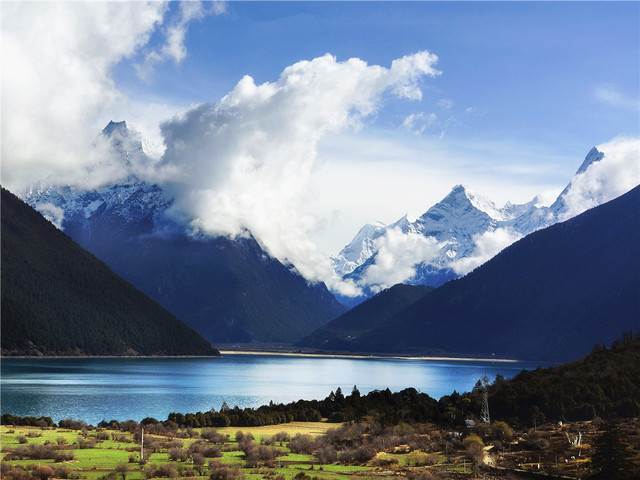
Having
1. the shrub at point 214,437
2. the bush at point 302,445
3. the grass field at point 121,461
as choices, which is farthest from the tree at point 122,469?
the bush at point 302,445

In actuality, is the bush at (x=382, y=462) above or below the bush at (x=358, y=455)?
below

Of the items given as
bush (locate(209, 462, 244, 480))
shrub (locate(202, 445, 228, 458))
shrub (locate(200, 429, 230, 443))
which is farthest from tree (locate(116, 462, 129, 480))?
shrub (locate(200, 429, 230, 443))

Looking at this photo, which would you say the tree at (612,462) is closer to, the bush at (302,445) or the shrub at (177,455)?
the bush at (302,445)

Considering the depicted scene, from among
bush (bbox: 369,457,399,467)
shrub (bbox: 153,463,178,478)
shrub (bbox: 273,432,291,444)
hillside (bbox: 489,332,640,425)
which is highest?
hillside (bbox: 489,332,640,425)

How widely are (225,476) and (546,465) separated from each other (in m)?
32.2

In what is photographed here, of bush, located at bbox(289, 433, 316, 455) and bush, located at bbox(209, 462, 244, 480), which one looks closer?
bush, located at bbox(209, 462, 244, 480)

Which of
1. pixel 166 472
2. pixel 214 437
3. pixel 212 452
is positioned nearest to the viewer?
pixel 166 472

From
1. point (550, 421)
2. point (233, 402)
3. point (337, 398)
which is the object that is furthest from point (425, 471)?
point (233, 402)

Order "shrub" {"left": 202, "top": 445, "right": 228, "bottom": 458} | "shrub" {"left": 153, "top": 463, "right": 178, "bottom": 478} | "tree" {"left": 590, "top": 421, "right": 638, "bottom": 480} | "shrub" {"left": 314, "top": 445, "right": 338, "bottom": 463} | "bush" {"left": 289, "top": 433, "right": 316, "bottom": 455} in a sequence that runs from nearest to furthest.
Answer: "shrub" {"left": 153, "top": 463, "right": 178, "bottom": 478}, "tree" {"left": 590, "top": 421, "right": 638, "bottom": 480}, "shrub" {"left": 202, "top": 445, "right": 228, "bottom": 458}, "shrub" {"left": 314, "top": 445, "right": 338, "bottom": 463}, "bush" {"left": 289, "top": 433, "right": 316, "bottom": 455}

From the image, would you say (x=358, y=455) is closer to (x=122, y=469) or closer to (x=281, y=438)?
(x=281, y=438)

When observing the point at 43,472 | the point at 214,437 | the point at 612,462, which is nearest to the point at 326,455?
the point at 214,437

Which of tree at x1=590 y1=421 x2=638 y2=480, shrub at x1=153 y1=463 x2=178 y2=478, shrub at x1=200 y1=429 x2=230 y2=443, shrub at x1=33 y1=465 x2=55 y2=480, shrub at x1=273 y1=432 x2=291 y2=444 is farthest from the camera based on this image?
shrub at x1=273 y1=432 x2=291 y2=444

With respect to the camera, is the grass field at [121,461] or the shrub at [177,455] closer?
the grass field at [121,461]

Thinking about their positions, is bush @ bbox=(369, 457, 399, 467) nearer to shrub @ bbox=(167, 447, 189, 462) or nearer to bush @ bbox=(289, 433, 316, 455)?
bush @ bbox=(289, 433, 316, 455)
